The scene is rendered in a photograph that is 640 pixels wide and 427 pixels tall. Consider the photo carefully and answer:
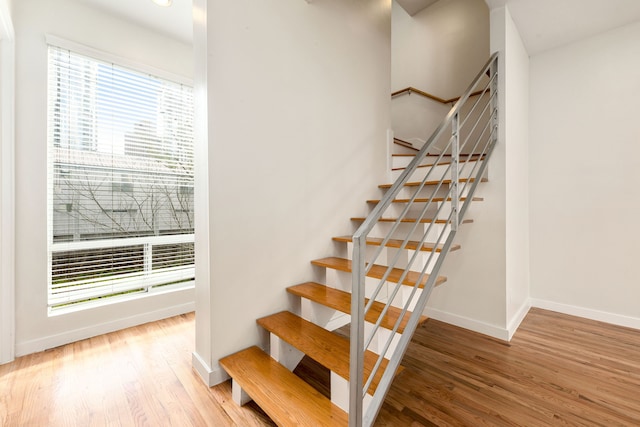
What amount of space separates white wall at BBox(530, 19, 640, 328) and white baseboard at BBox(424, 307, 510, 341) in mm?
1086

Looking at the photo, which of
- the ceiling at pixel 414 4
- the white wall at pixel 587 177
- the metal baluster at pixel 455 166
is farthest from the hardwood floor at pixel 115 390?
the ceiling at pixel 414 4

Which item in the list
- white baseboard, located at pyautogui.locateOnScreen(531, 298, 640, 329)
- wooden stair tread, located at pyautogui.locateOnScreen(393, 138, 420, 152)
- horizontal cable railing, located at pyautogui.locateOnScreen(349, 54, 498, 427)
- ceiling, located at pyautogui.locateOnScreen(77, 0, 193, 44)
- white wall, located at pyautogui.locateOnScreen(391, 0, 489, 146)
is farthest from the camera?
wooden stair tread, located at pyautogui.locateOnScreen(393, 138, 420, 152)

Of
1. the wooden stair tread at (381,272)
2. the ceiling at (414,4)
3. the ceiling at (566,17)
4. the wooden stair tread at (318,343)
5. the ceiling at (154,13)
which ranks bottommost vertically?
the wooden stair tread at (318,343)

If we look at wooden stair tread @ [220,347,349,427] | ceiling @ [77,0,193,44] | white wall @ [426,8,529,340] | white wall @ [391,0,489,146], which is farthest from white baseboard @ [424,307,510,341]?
ceiling @ [77,0,193,44]

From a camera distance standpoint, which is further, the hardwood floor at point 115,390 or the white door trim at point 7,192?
the white door trim at point 7,192

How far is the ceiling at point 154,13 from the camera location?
2338 millimetres

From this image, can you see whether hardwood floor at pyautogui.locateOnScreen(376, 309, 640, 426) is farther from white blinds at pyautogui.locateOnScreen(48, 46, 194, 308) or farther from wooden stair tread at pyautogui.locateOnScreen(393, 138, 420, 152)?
white blinds at pyautogui.locateOnScreen(48, 46, 194, 308)

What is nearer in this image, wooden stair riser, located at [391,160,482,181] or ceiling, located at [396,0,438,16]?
wooden stair riser, located at [391,160,482,181]

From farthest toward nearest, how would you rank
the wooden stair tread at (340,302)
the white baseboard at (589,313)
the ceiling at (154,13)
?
the white baseboard at (589,313), the ceiling at (154,13), the wooden stair tread at (340,302)

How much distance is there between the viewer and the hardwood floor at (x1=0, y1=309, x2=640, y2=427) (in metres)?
1.44

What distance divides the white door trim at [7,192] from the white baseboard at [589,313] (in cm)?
460

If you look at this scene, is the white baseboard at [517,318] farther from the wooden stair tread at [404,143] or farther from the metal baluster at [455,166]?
the wooden stair tread at [404,143]

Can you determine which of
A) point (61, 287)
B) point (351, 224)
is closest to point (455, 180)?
point (351, 224)

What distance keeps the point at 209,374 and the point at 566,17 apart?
3891 millimetres
